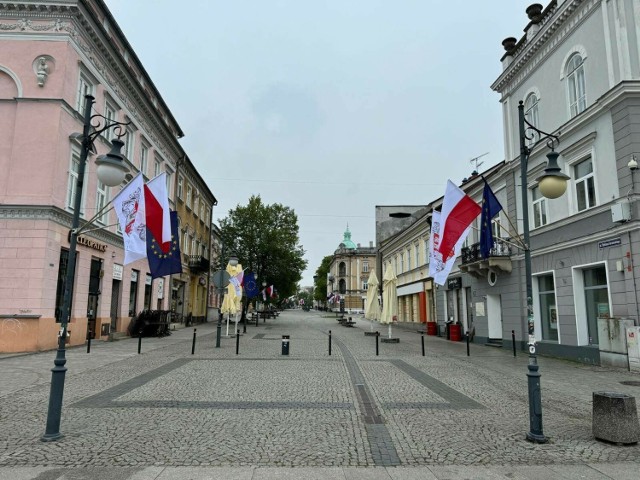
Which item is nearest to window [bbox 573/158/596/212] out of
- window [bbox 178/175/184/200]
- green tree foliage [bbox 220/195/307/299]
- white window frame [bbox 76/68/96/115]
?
white window frame [bbox 76/68/96/115]

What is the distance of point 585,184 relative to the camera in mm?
15031

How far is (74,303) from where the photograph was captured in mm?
18016

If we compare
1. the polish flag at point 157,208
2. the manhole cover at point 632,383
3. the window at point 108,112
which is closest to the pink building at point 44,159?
the window at point 108,112

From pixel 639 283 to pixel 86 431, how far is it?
1383cm

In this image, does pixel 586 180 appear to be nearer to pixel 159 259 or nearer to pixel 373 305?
pixel 373 305

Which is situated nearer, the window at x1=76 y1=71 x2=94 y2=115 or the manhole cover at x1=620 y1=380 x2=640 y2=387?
the manhole cover at x1=620 y1=380 x2=640 y2=387

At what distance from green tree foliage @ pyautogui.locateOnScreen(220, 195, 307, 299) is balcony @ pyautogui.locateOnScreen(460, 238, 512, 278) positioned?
2311cm

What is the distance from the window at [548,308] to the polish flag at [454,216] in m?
10.2

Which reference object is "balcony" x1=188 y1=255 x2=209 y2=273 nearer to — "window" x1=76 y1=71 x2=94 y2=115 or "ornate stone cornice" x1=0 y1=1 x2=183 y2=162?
"ornate stone cornice" x1=0 y1=1 x2=183 y2=162

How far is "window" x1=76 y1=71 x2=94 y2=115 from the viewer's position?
60.0 feet

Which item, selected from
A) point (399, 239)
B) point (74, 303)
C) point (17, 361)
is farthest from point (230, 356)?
point (399, 239)

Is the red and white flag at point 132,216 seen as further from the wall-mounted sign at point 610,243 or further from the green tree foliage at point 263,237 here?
the green tree foliage at point 263,237

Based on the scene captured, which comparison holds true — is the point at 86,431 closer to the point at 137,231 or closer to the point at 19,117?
the point at 137,231

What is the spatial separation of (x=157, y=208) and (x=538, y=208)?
15520 mm
